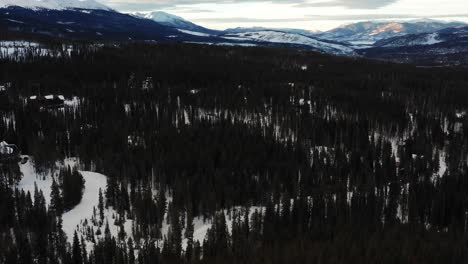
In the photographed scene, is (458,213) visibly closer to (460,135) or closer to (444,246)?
(444,246)

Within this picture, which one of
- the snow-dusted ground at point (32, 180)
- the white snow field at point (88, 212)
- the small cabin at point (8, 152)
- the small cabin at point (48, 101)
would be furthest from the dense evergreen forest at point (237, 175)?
the small cabin at point (8, 152)

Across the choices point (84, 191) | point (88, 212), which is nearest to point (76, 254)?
point (88, 212)

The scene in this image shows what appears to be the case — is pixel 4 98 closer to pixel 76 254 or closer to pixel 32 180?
pixel 32 180

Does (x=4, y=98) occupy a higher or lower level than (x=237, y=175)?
higher

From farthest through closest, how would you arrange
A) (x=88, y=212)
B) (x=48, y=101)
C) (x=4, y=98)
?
(x=48, y=101)
(x=4, y=98)
(x=88, y=212)

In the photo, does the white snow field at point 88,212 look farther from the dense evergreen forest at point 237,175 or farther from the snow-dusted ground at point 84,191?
the dense evergreen forest at point 237,175

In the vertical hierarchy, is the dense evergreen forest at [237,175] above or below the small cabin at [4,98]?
below

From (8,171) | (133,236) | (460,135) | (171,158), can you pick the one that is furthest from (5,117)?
(460,135)
